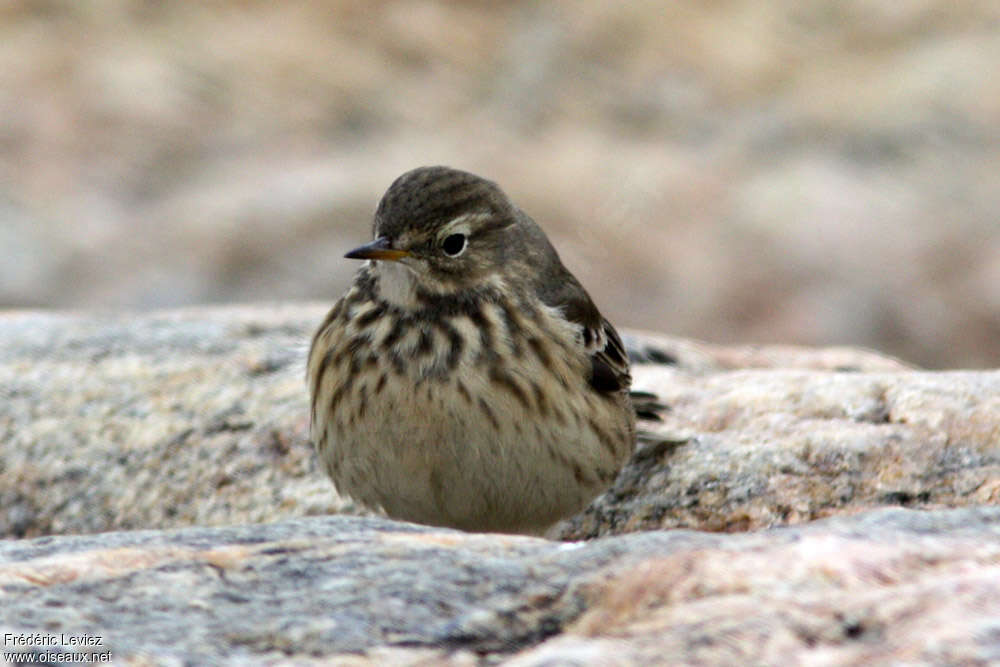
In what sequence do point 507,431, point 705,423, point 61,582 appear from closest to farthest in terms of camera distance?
point 61,582, point 507,431, point 705,423

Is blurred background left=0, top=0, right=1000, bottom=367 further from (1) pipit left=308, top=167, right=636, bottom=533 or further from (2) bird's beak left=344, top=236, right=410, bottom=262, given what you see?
(2) bird's beak left=344, top=236, right=410, bottom=262

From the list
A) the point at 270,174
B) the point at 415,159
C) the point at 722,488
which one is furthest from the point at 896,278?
the point at 722,488

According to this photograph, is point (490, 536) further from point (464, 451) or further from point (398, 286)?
point (398, 286)

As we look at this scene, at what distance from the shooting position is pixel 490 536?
376 centimetres

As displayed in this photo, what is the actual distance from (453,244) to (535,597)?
8.33ft

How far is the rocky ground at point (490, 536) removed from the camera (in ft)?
9.82

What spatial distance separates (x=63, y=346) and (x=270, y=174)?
4627 mm

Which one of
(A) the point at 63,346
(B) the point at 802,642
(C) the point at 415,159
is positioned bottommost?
(B) the point at 802,642

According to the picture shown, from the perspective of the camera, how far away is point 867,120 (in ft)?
37.8

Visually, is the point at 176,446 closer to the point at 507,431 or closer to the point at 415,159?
the point at 507,431

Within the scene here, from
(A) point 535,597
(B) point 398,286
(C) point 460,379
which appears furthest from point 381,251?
(A) point 535,597

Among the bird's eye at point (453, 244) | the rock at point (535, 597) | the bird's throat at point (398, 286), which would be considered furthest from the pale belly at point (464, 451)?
the rock at point (535, 597)

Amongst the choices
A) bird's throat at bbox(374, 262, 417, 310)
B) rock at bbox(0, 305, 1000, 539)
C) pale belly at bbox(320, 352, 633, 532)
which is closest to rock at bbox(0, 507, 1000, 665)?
pale belly at bbox(320, 352, 633, 532)

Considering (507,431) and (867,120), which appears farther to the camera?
(867,120)
